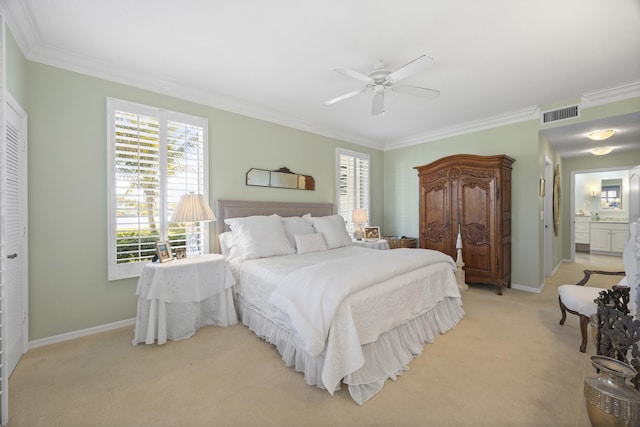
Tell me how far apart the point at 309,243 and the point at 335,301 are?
1.74m

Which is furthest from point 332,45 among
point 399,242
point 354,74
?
point 399,242

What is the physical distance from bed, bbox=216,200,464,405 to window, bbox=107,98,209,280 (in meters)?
0.61

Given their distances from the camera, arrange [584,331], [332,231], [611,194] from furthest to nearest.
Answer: [611,194]
[332,231]
[584,331]

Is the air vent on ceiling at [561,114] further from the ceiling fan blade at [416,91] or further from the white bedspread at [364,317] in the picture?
the white bedspread at [364,317]

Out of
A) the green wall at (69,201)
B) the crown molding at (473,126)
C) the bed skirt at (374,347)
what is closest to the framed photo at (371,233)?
the crown molding at (473,126)

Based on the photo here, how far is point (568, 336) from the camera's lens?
273 cm

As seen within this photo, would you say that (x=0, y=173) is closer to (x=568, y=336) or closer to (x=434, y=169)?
(x=568, y=336)

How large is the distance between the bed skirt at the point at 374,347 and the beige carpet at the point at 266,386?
7 cm

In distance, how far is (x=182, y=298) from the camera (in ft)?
8.70

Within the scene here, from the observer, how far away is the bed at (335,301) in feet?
6.20

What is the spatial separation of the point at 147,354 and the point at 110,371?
0.29 m

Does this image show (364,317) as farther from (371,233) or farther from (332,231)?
(371,233)

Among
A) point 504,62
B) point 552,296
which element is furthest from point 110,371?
point 552,296

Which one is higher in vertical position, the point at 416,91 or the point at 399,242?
the point at 416,91
